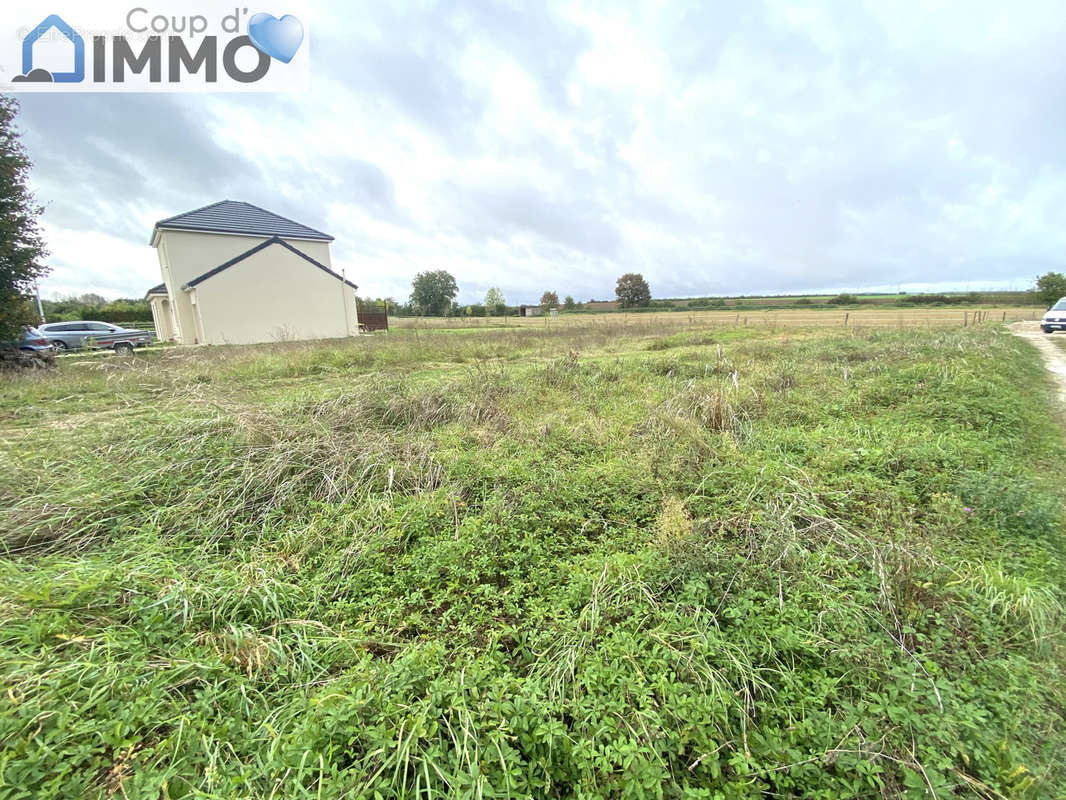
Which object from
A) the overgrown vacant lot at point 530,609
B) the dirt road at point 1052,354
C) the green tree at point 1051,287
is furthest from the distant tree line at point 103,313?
the green tree at point 1051,287

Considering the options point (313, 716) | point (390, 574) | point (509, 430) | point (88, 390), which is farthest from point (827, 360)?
point (88, 390)

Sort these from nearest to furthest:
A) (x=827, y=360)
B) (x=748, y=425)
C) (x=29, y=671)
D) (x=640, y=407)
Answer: (x=29, y=671) < (x=748, y=425) < (x=640, y=407) < (x=827, y=360)

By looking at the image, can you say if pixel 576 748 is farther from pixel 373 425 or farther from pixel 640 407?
pixel 640 407

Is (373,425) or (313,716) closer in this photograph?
(313,716)

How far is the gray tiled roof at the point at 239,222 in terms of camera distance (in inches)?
805

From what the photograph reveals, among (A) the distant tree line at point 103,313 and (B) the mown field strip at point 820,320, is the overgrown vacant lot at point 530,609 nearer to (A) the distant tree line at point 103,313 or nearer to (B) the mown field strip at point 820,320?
(B) the mown field strip at point 820,320

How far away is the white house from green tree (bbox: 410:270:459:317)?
38332 millimetres

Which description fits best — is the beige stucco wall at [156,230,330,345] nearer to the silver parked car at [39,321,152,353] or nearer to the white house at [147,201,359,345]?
the white house at [147,201,359,345]

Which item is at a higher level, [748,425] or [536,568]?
[748,425]

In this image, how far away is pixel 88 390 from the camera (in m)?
7.45

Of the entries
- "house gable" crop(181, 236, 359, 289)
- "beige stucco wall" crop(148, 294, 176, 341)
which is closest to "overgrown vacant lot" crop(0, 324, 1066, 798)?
"house gable" crop(181, 236, 359, 289)

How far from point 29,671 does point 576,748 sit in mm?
2236

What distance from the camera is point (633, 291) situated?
66.9m

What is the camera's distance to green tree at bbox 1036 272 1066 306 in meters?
32.0
